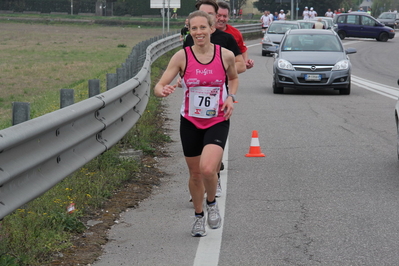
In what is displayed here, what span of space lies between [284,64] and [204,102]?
40.9 feet

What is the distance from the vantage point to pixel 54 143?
19.7 ft

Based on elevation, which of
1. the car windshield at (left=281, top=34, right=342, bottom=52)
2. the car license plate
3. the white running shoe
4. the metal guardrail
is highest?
the car windshield at (left=281, top=34, right=342, bottom=52)

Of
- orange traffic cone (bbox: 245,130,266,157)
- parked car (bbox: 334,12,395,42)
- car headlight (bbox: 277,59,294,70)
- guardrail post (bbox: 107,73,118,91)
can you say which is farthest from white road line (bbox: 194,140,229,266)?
parked car (bbox: 334,12,395,42)

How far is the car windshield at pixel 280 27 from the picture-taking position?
1384 inches

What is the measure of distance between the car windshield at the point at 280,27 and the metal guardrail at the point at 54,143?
87.3 ft

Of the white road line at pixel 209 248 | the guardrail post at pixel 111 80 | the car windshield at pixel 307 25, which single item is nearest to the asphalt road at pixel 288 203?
the white road line at pixel 209 248

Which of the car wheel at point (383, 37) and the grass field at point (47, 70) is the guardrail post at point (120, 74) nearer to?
the grass field at point (47, 70)

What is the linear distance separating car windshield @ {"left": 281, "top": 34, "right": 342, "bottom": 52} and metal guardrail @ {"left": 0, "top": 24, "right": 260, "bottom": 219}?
424 inches

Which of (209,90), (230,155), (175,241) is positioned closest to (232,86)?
(209,90)

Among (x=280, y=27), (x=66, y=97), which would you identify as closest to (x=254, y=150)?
(x=66, y=97)

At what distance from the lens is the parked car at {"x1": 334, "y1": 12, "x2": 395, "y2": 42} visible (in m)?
47.9

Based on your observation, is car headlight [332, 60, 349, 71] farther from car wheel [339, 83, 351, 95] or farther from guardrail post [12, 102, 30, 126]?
guardrail post [12, 102, 30, 126]

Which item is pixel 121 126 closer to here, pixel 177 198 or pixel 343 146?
pixel 177 198

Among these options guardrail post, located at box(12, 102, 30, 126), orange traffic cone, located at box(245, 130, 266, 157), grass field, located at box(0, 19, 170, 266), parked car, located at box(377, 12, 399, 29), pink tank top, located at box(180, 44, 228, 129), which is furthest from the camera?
parked car, located at box(377, 12, 399, 29)
